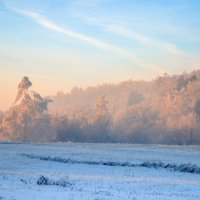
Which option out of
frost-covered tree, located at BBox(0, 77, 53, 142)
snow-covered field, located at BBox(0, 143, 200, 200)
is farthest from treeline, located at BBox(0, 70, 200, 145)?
snow-covered field, located at BBox(0, 143, 200, 200)

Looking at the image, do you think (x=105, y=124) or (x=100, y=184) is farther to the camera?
(x=105, y=124)

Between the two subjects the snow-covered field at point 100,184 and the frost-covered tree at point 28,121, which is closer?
the snow-covered field at point 100,184

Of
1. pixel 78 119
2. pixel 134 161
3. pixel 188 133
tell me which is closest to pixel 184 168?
pixel 134 161

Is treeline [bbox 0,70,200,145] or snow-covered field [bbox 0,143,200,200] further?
treeline [bbox 0,70,200,145]

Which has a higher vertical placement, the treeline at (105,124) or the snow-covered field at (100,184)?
the treeline at (105,124)

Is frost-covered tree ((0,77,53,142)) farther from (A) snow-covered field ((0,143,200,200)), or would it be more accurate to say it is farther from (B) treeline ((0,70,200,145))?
(A) snow-covered field ((0,143,200,200))

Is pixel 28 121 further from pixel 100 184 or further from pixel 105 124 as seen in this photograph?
pixel 100 184

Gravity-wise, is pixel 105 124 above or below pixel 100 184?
above

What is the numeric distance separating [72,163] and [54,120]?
80378 mm

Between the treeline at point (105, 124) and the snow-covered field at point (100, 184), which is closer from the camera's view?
the snow-covered field at point (100, 184)

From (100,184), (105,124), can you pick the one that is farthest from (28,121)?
(100,184)

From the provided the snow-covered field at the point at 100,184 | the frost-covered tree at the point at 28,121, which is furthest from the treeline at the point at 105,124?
the snow-covered field at the point at 100,184

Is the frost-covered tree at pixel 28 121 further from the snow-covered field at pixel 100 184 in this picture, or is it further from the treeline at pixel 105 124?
the snow-covered field at pixel 100 184

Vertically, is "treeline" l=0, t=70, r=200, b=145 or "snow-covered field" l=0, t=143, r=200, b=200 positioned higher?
"treeline" l=0, t=70, r=200, b=145
